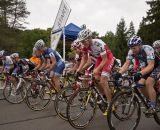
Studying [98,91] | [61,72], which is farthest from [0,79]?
A: [98,91]

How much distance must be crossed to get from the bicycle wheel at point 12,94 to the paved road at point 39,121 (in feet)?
5.64

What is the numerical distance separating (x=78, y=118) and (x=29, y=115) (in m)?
2.44

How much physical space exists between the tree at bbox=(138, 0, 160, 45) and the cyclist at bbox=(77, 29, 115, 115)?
168 feet

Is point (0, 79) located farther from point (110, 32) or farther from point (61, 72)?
point (110, 32)

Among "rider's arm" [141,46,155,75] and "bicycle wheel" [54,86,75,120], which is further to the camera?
"bicycle wheel" [54,86,75,120]

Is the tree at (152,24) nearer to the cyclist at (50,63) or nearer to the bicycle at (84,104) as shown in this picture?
the cyclist at (50,63)

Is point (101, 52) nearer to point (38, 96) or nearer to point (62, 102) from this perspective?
point (62, 102)

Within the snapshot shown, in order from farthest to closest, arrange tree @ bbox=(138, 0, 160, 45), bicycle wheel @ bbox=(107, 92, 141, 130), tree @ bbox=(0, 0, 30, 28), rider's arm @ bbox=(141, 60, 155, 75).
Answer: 1. tree @ bbox=(0, 0, 30, 28)
2. tree @ bbox=(138, 0, 160, 45)
3. rider's arm @ bbox=(141, 60, 155, 75)
4. bicycle wheel @ bbox=(107, 92, 141, 130)

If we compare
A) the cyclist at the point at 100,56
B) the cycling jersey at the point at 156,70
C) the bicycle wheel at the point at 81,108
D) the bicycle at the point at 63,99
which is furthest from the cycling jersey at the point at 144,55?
the bicycle at the point at 63,99

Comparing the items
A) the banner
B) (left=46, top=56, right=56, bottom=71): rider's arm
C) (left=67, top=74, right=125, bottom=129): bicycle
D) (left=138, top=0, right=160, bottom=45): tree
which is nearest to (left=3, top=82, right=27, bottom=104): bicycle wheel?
(left=46, top=56, right=56, bottom=71): rider's arm

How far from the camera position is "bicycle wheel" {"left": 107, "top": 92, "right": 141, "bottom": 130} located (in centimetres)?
772

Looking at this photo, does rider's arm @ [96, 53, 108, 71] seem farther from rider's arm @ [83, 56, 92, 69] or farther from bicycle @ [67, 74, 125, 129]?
rider's arm @ [83, 56, 92, 69]

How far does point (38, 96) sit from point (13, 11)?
7194 centimetres

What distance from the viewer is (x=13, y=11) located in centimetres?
8162
